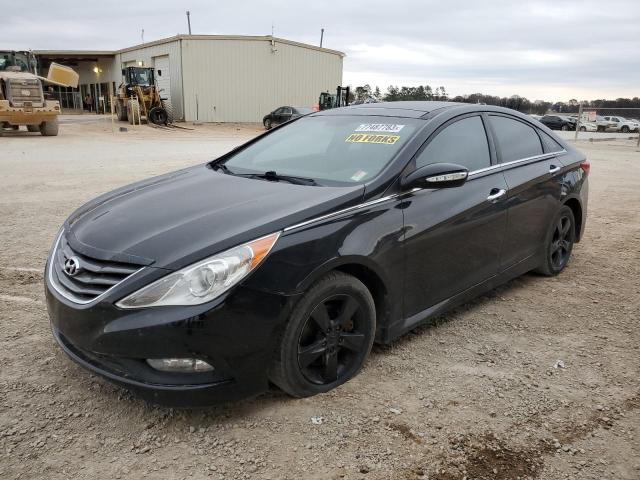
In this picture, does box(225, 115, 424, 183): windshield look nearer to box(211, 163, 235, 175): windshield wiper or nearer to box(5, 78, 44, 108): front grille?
box(211, 163, 235, 175): windshield wiper

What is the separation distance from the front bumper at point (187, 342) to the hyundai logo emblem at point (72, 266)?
16 centimetres

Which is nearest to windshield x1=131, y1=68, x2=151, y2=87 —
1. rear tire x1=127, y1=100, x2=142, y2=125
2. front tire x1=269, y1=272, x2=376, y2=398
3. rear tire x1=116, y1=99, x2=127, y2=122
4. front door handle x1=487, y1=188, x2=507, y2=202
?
rear tire x1=127, y1=100, x2=142, y2=125

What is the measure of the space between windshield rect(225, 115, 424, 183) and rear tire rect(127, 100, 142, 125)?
2712 cm

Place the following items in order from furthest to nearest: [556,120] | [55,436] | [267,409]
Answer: [556,120] → [267,409] → [55,436]

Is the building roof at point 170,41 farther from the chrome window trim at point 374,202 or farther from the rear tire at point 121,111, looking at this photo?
the chrome window trim at point 374,202

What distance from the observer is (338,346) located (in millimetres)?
2881

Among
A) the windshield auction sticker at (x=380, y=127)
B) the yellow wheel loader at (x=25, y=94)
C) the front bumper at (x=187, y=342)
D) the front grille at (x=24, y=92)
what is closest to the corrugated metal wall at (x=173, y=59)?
the yellow wheel loader at (x=25, y=94)

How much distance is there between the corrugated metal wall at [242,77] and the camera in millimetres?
33250

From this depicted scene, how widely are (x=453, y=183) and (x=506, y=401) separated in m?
1.22

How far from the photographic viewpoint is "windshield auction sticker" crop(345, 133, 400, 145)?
11.2 feet

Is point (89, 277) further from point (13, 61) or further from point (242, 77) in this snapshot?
point (242, 77)

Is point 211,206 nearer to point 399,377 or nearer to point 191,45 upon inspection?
point 399,377

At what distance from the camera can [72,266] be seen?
266 centimetres

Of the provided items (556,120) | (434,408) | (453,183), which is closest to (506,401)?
(434,408)
